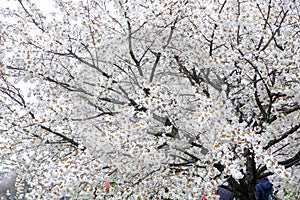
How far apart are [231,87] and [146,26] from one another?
5.48 ft

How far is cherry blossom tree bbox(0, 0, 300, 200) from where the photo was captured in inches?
146

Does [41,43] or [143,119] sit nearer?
[143,119]

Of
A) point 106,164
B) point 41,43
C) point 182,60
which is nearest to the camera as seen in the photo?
point 106,164

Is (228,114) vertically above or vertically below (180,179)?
above

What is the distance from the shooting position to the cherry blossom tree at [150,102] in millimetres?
3697

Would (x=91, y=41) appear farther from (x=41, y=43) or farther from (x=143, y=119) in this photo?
(x=143, y=119)

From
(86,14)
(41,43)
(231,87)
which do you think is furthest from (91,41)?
(231,87)

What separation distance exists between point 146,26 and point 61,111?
2.01 metres

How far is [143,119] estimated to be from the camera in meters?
3.76

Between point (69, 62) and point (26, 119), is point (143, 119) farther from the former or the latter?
point (69, 62)

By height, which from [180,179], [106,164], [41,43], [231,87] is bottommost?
[180,179]

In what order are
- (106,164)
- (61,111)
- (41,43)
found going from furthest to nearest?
1. (41,43)
2. (106,164)
3. (61,111)

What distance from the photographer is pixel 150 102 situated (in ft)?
12.3

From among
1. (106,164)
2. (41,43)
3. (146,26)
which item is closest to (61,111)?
(106,164)
